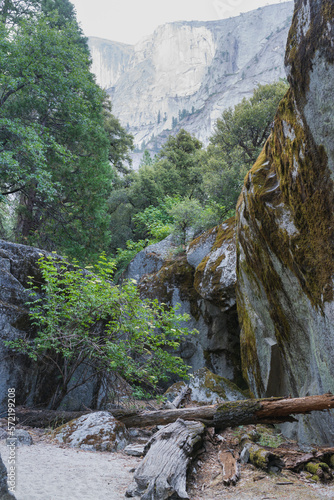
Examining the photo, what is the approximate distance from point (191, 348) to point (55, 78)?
398 inches

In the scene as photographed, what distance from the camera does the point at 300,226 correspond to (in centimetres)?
395

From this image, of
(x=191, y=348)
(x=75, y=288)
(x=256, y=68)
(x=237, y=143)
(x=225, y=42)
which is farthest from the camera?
(x=225, y=42)

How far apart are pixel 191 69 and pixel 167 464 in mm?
128099

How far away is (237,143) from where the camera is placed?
15.5 meters

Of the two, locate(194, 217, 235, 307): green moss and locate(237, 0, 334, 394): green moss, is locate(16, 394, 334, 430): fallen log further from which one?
locate(194, 217, 235, 307): green moss

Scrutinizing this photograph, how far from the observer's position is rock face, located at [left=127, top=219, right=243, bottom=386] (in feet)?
28.4

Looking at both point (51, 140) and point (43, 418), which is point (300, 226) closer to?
point (43, 418)

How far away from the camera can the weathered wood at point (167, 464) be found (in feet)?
8.24

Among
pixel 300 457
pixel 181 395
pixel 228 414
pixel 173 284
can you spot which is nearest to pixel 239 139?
pixel 173 284

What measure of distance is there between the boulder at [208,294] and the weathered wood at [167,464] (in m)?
5.04

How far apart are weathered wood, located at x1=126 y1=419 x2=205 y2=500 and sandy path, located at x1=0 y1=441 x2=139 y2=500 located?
0.23 meters

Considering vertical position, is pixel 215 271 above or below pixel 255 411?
above

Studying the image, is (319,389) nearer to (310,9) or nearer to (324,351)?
(324,351)

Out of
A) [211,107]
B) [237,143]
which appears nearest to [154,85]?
[211,107]
